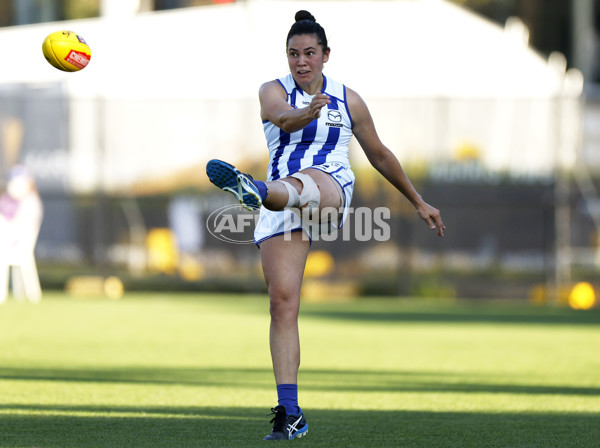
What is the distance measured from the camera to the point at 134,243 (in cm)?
1756

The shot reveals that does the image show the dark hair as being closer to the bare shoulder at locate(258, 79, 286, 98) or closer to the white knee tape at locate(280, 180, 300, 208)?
the bare shoulder at locate(258, 79, 286, 98)

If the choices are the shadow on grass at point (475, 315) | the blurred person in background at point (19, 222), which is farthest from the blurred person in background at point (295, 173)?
the blurred person in background at point (19, 222)

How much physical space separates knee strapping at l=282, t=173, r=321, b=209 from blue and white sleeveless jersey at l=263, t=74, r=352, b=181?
183mm

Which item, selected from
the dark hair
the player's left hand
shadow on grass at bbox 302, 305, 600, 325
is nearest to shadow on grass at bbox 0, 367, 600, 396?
→ the player's left hand

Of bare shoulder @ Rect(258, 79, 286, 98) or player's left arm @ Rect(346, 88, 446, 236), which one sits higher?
bare shoulder @ Rect(258, 79, 286, 98)

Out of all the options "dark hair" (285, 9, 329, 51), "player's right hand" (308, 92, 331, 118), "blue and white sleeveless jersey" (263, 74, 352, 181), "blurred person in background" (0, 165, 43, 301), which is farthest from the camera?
"blurred person in background" (0, 165, 43, 301)

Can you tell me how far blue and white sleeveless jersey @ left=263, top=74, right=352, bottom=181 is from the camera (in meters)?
5.56

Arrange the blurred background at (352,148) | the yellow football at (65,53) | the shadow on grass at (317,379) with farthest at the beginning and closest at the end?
the blurred background at (352,148), the shadow on grass at (317,379), the yellow football at (65,53)

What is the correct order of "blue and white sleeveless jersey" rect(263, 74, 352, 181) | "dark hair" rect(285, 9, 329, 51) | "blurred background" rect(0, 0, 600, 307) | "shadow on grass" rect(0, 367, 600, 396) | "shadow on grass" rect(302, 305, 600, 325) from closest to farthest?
"dark hair" rect(285, 9, 329, 51), "blue and white sleeveless jersey" rect(263, 74, 352, 181), "shadow on grass" rect(0, 367, 600, 396), "shadow on grass" rect(302, 305, 600, 325), "blurred background" rect(0, 0, 600, 307)

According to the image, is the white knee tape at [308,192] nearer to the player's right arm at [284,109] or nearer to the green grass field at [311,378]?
the player's right arm at [284,109]

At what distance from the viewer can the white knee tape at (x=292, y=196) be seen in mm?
5254

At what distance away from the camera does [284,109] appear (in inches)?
208

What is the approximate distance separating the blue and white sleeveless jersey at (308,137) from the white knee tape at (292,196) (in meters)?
0.28

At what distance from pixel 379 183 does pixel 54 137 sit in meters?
5.33
